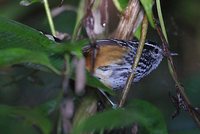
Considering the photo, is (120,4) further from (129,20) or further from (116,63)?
(116,63)

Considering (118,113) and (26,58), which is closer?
(118,113)

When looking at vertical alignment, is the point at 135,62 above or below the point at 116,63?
above

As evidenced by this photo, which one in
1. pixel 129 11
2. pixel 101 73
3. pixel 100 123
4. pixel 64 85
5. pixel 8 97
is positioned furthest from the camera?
pixel 8 97

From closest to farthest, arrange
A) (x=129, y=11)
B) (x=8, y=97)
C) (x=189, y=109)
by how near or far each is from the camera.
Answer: (x=189, y=109) < (x=129, y=11) < (x=8, y=97)

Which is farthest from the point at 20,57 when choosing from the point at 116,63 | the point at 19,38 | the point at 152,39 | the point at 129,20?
the point at 152,39

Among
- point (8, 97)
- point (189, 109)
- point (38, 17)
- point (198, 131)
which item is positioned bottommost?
point (8, 97)

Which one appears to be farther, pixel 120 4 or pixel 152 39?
pixel 152 39

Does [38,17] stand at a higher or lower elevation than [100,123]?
lower

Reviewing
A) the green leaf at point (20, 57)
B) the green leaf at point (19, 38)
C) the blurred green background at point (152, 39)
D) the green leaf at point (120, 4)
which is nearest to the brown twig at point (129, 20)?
the green leaf at point (120, 4)

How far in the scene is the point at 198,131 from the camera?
2.45m

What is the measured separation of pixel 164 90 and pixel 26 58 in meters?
2.73

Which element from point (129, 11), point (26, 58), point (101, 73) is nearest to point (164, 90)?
point (101, 73)

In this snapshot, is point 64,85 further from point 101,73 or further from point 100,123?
point 101,73

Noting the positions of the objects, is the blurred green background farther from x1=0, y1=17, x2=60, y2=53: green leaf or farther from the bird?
x1=0, y1=17, x2=60, y2=53: green leaf
